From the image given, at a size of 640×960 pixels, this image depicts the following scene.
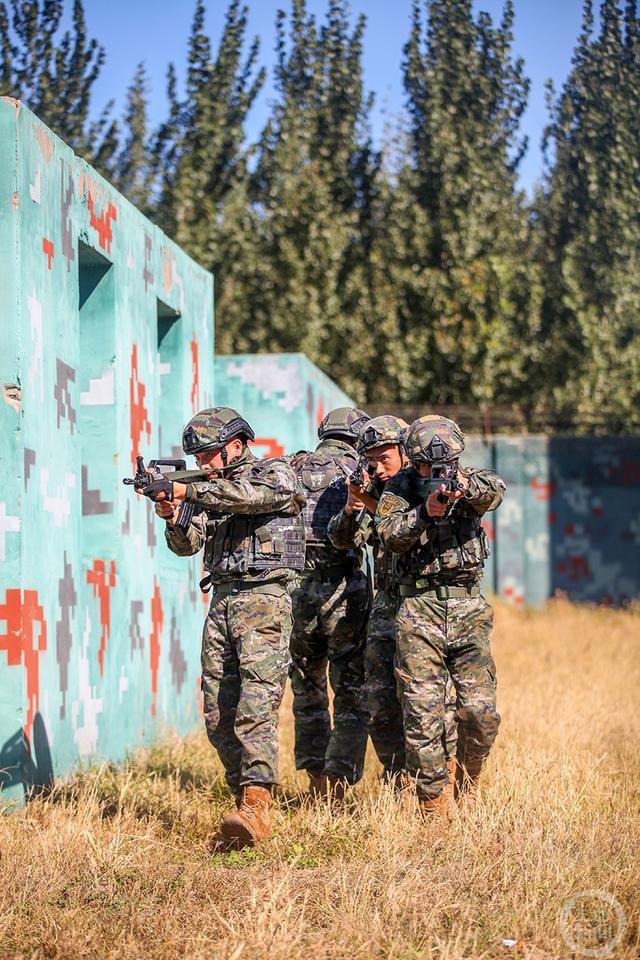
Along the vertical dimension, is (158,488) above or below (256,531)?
above

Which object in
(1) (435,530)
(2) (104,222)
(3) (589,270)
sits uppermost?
(3) (589,270)

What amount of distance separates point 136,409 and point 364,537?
7.64 feet

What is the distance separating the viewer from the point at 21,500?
6.06 m

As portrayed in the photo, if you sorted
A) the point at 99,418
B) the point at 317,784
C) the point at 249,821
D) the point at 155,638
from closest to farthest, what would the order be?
the point at 249,821 → the point at 317,784 → the point at 99,418 → the point at 155,638

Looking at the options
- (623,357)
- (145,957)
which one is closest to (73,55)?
(623,357)

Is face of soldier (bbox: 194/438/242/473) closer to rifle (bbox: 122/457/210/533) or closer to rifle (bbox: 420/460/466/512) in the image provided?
rifle (bbox: 122/457/210/533)

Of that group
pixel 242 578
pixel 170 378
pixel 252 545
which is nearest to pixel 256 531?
pixel 252 545

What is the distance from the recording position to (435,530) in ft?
19.4

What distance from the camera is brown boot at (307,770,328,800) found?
6335mm

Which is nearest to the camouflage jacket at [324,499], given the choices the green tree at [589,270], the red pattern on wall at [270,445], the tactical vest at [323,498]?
the tactical vest at [323,498]

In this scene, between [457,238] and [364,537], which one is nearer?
[364,537]

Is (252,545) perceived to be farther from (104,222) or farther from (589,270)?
(589,270)

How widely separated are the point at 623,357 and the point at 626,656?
13.5m

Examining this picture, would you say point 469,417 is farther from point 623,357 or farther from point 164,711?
point 164,711
